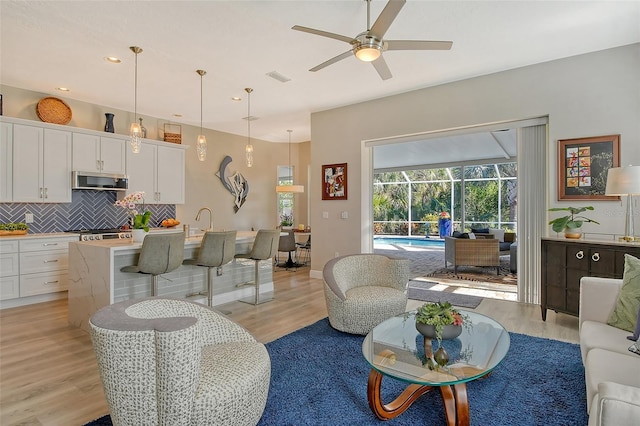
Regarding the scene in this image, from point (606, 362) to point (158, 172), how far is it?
6381 millimetres

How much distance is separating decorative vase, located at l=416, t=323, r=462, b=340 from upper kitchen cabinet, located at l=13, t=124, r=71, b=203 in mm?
5418

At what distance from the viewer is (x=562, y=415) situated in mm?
1979

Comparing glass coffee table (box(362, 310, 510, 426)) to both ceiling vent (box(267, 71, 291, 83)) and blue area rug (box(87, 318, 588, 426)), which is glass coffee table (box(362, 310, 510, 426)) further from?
ceiling vent (box(267, 71, 291, 83))

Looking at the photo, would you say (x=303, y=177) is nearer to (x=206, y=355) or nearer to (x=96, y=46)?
(x=96, y=46)

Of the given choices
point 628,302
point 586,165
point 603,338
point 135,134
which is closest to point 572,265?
point 586,165

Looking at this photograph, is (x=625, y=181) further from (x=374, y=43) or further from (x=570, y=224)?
(x=374, y=43)

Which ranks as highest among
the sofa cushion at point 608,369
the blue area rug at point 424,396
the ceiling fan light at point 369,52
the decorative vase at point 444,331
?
the ceiling fan light at point 369,52

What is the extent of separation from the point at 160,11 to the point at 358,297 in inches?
123

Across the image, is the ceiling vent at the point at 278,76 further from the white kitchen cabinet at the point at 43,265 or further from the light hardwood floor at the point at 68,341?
the white kitchen cabinet at the point at 43,265

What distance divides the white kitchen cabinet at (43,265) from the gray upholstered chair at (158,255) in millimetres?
2121

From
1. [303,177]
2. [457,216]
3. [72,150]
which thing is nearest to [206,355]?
[72,150]

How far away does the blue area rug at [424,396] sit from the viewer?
1954 mm

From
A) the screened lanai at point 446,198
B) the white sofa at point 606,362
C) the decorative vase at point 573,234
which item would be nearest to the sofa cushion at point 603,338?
the white sofa at point 606,362

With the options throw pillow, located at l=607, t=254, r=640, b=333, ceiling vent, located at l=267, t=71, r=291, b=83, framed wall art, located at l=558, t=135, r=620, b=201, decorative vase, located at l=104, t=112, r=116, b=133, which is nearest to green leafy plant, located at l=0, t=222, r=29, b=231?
decorative vase, located at l=104, t=112, r=116, b=133
